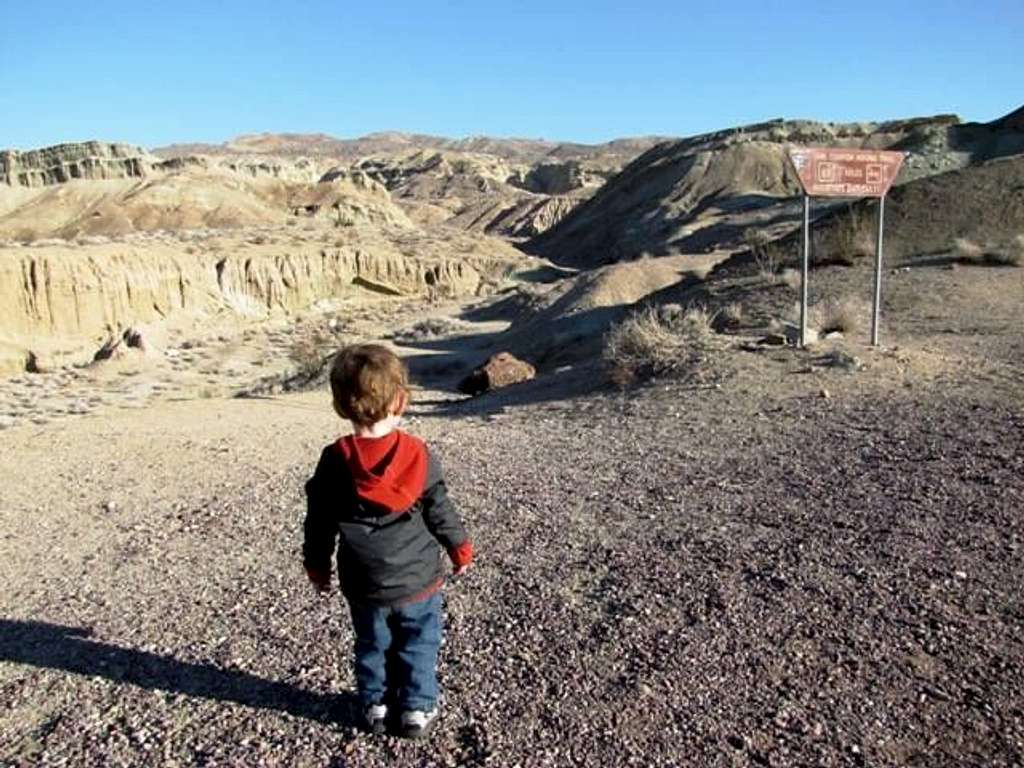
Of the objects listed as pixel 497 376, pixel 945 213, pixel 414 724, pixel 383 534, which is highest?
pixel 945 213

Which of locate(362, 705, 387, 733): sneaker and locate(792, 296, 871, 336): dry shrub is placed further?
locate(792, 296, 871, 336): dry shrub

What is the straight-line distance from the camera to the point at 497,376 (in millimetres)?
16672

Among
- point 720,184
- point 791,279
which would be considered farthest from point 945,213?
point 720,184

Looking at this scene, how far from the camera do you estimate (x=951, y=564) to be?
5.08m

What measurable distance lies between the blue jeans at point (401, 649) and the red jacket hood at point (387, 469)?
0.43 m

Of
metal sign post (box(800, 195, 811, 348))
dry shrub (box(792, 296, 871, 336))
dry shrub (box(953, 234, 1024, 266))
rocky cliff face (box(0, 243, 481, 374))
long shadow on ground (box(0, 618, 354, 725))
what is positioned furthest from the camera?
rocky cliff face (box(0, 243, 481, 374))

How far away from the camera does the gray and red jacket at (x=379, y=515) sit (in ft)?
11.2

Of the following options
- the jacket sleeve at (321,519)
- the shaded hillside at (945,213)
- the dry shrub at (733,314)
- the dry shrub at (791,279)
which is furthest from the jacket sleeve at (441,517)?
the shaded hillside at (945,213)

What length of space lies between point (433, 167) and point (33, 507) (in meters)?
123

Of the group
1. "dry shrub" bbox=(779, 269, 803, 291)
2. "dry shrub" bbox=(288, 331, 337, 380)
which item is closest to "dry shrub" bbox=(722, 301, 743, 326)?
"dry shrub" bbox=(779, 269, 803, 291)

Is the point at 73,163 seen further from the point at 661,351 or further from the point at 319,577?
the point at 319,577

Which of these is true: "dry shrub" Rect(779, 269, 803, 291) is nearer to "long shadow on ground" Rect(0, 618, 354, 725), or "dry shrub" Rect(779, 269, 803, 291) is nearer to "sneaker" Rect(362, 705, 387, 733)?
A: "long shadow on ground" Rect(0, 618, 354, 725)

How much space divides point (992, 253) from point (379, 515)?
53.9 feet

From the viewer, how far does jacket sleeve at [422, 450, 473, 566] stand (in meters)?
3.51
